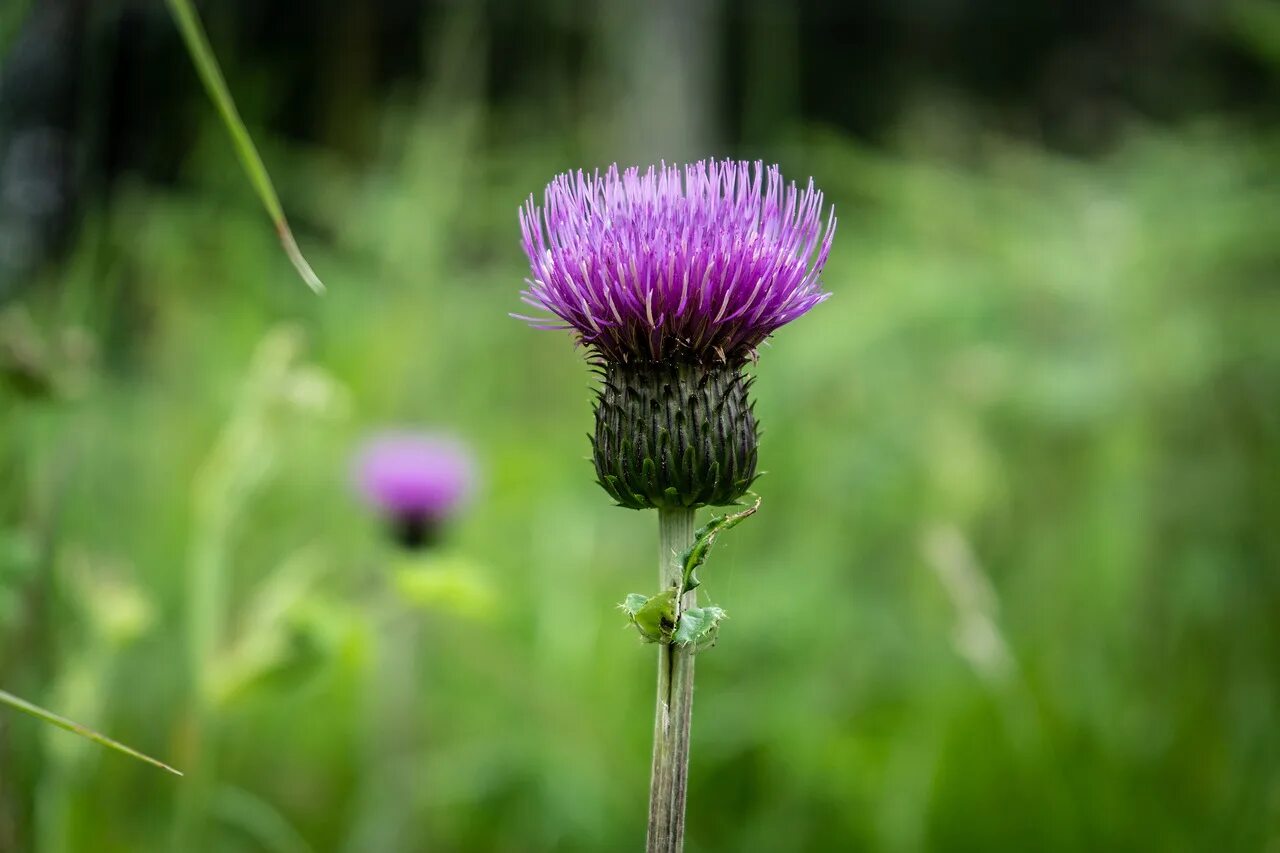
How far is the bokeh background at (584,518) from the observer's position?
1.79 m

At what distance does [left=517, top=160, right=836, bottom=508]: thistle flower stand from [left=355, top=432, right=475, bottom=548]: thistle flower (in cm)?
147

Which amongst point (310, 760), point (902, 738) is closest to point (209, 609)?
point (310, 760)

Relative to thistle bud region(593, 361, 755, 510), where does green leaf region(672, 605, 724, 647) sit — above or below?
below

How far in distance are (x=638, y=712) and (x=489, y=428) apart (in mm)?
1937

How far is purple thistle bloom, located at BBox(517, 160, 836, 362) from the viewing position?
1096 millimetres

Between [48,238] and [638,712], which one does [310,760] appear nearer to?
[638,712]

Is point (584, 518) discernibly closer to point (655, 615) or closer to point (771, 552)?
point (771, 552)

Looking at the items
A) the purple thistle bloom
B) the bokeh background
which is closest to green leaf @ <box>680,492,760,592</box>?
the purple thistle bloom

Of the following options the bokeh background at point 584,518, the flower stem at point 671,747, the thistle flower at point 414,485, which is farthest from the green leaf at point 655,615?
the thistle flower at point 414,485

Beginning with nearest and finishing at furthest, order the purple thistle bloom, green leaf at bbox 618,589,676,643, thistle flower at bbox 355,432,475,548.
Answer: green leaf at bbox 618,589,676,643, the purple thistle bloom, thistle flower at bbox 355,432,475,548

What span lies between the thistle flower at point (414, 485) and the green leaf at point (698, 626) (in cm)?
168

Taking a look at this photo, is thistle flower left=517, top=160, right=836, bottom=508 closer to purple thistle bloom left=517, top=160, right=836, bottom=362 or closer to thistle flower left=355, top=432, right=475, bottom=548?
purple thistle bloom left=517, top=160, right=836, bottom=362

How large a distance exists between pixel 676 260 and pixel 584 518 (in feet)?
7.84

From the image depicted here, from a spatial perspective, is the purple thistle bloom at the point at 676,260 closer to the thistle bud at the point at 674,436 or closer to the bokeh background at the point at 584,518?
the thistle bud at the point at 674,436
